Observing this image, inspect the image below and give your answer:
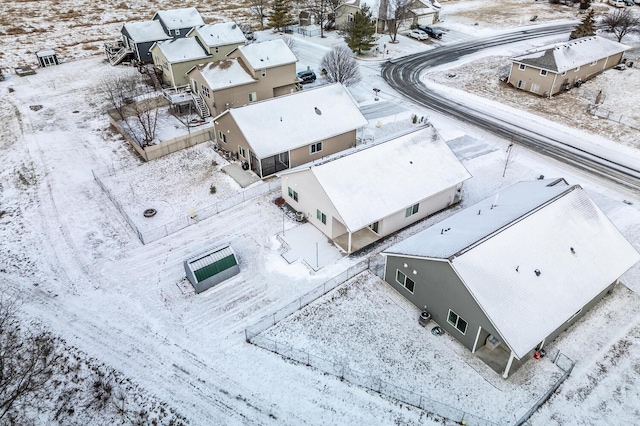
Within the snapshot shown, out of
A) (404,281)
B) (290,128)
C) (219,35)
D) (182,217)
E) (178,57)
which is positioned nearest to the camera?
(404,281)

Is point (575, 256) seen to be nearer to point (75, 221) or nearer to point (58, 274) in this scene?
point (58, 274)

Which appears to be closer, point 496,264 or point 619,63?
point 496,264

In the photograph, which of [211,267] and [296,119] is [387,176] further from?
[211,267]

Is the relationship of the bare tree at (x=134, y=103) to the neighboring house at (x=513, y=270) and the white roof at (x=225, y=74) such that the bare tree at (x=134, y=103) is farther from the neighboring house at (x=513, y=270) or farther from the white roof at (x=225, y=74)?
the neighboring house at (x=513, y=270)

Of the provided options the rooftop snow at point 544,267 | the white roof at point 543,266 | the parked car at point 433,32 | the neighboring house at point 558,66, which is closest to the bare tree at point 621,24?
the neighboring house at point 558,66

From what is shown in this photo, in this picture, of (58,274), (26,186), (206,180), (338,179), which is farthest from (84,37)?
(338,179)

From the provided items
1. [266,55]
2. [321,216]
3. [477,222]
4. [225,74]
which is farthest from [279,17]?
[477,222]

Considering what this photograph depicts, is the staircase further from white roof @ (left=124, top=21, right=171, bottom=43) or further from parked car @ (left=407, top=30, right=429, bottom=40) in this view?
parked car @ (left=407, top=30, right=429, bottom=40)
